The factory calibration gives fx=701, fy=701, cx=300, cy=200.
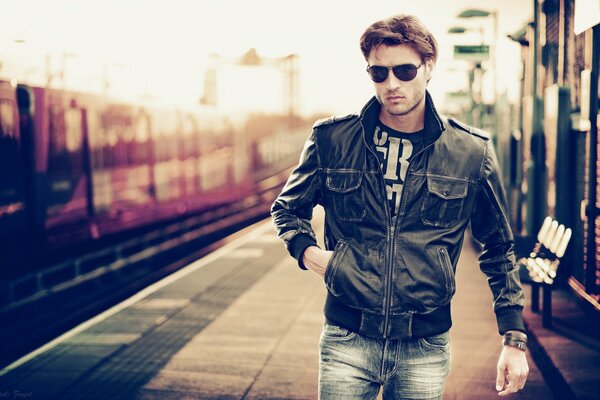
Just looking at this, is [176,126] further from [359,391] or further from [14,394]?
[359,391]

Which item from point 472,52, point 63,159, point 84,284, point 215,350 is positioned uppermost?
point 472,52

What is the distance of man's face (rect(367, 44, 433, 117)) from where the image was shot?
2.18 m

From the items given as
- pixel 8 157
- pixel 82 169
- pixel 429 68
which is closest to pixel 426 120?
pixel 429 68

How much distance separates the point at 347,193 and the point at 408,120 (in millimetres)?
311

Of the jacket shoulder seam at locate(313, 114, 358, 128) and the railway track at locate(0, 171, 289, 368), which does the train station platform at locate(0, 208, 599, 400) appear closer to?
the railway track at locate(0, 171, 289, 368)

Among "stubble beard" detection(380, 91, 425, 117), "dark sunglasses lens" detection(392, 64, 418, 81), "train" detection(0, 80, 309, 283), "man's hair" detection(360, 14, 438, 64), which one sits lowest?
"train" detection(0, 80, 309, 283)

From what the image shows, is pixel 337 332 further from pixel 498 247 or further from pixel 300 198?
pixel 498 247

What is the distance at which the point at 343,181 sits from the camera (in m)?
2.25

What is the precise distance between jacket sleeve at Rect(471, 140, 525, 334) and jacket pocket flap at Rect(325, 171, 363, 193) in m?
0.40

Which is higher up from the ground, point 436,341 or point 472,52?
point 472,52

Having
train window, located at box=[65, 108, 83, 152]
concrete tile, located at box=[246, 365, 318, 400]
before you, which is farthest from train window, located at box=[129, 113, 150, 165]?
concrete tile, located at box=[246, 365, 318, 400]

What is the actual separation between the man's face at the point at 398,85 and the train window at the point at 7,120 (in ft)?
30.1

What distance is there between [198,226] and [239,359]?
1725 centimetres

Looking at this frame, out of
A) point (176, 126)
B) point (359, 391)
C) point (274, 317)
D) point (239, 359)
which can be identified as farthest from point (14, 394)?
point (176, 126)
